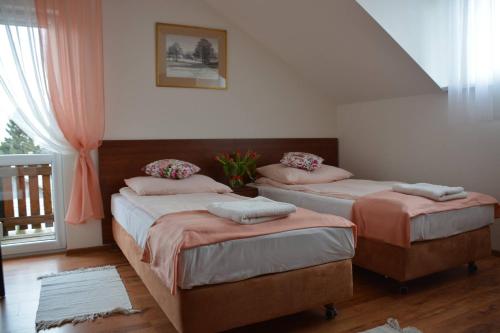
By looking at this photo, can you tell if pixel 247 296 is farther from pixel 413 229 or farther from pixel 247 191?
pixel 247 191

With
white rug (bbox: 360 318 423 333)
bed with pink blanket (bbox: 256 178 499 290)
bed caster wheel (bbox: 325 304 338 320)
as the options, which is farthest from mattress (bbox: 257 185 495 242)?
bed caster wheel (bbox: 325 304 338 320)

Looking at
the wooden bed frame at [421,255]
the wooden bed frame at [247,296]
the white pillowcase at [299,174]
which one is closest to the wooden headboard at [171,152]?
the white pillowcase at [299,174]

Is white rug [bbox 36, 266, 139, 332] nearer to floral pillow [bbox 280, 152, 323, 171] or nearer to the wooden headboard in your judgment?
the wooden headboard

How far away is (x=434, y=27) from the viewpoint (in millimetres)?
3402

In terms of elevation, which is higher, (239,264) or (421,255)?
(239,264)

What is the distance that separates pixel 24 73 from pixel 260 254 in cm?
251

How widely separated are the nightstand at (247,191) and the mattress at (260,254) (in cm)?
145

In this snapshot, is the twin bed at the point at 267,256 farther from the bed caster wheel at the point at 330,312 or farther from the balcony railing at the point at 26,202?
the balcony railing at the point at 26,202

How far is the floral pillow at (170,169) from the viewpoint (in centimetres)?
331

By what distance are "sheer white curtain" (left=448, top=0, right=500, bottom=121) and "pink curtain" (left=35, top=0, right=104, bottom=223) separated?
3003 mm

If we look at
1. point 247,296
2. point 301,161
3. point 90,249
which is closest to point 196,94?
point 301,161

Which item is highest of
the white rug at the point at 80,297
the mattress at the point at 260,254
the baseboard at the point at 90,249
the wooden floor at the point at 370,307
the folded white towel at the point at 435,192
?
the folded white towel at the point at 435,192

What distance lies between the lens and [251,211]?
1.99 meters

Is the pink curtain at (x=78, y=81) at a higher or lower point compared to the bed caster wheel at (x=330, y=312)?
higher
